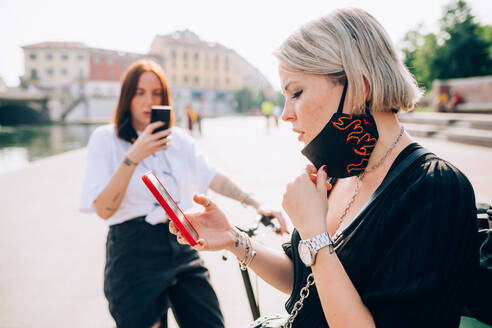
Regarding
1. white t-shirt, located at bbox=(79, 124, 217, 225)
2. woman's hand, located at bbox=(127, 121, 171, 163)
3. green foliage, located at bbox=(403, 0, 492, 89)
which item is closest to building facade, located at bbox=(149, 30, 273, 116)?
green foliage, located at bbox=(403, 0, 492, 89)

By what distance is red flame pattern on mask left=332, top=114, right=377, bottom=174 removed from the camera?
1.22 meters

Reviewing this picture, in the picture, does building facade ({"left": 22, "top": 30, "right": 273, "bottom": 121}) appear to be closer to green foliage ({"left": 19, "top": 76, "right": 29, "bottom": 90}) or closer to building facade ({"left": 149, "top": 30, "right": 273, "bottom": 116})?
building facade ({"left": 149, "top": 30, "right": 273, "bottom": 116})

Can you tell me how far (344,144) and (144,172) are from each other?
136cm

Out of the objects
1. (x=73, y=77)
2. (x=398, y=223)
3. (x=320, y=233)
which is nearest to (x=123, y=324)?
(x=320, y=233)

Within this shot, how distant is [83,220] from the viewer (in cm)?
534

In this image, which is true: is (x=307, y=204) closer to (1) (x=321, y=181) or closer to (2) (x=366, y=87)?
(1) (x=321, y=181)

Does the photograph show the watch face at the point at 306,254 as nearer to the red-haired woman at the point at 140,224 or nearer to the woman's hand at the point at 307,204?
the woman's hand at the point at 307,204

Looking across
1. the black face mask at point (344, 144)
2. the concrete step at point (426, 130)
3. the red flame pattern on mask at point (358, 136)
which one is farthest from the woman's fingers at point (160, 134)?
the concrete step at point (426, 130)

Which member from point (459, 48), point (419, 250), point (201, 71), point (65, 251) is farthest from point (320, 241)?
point (201, 71)

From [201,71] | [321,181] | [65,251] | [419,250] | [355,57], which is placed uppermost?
[201,71]

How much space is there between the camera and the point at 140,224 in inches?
79.8

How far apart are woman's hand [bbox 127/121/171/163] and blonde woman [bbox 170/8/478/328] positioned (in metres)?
0.68

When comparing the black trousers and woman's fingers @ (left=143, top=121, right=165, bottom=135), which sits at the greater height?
woman's fingers @ (left=143, top=121, right=165, bottom=135)

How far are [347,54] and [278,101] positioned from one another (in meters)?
48.6
